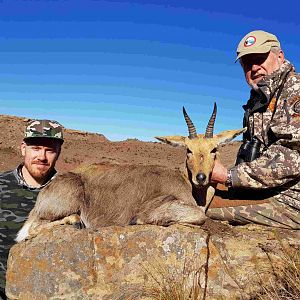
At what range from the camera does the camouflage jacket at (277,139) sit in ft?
17.7

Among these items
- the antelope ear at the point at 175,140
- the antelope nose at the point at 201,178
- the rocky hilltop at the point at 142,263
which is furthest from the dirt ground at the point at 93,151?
the rocky hilltop at the point at 142,263

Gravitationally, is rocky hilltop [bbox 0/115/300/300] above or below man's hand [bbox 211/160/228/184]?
below

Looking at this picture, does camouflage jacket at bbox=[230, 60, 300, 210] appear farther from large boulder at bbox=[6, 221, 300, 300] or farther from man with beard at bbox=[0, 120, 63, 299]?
man with beard at bbox=[0, 120, 63, 299]

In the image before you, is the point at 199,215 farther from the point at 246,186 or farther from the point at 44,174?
the point at 44,174

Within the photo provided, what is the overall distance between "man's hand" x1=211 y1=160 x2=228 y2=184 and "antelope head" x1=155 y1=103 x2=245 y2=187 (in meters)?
0.08

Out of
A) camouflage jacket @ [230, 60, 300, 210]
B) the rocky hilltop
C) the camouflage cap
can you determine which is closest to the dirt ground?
the camouflage cap

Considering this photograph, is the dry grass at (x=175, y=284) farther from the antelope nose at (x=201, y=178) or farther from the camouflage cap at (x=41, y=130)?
the camouflage cap at (x=41, y=130)

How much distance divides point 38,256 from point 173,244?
139cm

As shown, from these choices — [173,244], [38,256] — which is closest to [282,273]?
[173,244]

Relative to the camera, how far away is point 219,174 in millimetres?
6027

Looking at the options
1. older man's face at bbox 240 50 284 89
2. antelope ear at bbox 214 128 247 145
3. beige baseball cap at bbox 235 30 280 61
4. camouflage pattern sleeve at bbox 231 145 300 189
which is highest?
beige baseball cap at bbox 235 30 280 61

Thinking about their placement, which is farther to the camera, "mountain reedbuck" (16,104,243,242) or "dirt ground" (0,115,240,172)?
"dirt ground" (0,115,240,172)

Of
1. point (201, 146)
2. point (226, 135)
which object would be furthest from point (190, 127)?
point (226, 135)

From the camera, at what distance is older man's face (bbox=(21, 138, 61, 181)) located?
6.18 metres
